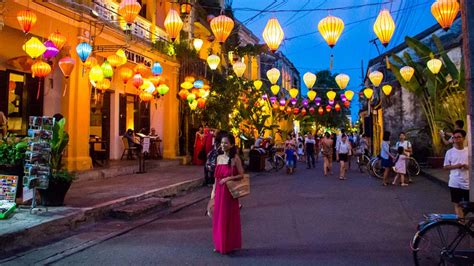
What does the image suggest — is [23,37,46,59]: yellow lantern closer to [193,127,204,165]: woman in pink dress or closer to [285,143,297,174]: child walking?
[193,127,204,165]: woman in pink dress

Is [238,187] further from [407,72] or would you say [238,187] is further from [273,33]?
[407,72]

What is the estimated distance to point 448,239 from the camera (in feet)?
15.5

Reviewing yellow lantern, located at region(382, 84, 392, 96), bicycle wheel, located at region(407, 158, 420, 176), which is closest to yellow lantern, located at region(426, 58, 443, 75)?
bicycle wheel, located at region(407, 158, 420, 176)

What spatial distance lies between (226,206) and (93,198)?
4419 mm

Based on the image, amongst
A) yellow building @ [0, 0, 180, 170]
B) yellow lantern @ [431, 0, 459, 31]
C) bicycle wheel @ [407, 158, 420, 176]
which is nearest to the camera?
yellow lantern @ [431, 0, 459, 31]

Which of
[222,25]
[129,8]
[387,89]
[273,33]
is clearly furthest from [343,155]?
[129,8]

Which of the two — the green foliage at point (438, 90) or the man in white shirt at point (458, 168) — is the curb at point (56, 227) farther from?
the green foliage at point (438, 90)

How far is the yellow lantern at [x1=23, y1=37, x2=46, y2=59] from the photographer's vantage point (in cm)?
985

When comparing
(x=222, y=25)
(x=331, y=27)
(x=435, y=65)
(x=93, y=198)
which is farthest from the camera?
(x=435, y=65)

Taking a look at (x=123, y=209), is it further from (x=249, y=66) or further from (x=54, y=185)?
(x=249, y=66)

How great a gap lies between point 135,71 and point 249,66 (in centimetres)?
1802

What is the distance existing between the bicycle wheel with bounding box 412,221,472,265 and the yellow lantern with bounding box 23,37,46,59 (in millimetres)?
9122

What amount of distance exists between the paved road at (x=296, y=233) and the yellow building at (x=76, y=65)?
4842mm

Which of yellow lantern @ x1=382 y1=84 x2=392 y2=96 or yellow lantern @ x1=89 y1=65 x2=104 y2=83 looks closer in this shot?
yellow lantern @ x1=89 y1=65 x2=104 y2=83
